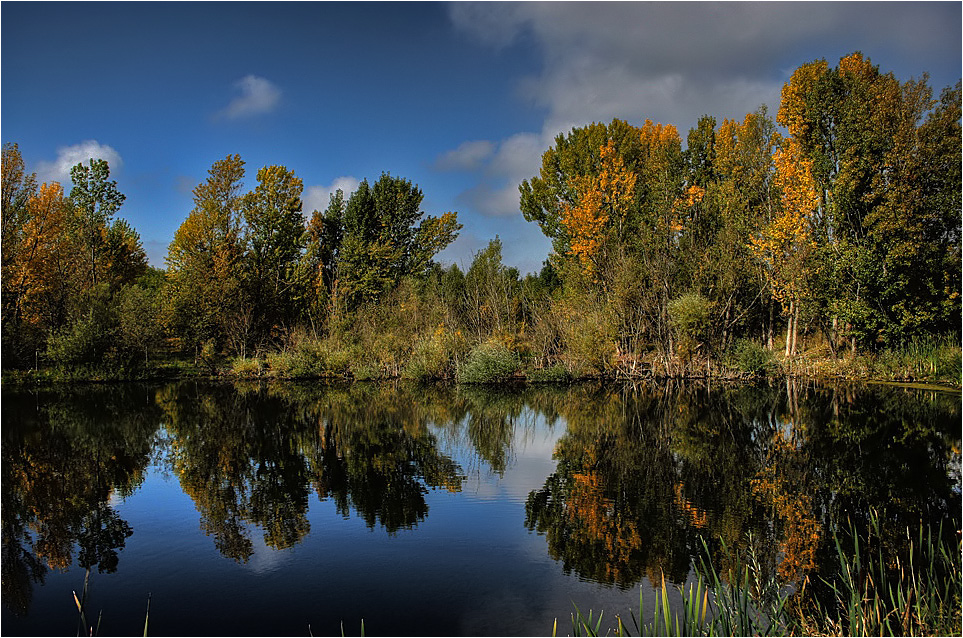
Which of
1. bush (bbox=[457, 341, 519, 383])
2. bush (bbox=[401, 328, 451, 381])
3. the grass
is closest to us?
the grass

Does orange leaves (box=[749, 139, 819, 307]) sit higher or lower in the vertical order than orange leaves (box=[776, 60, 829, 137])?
lower

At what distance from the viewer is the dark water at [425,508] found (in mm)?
5004

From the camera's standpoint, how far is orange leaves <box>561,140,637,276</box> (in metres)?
26.0

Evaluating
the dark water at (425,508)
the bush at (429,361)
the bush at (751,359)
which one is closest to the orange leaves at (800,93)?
the bush at (751,359)

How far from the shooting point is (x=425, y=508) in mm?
7465

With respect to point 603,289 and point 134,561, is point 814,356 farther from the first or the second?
point 134,561

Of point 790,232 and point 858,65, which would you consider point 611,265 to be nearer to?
point 790,232

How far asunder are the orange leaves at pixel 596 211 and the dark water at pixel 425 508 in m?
12.8

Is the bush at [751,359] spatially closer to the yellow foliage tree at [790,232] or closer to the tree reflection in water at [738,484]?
the yellow foliage tree at [790,232]

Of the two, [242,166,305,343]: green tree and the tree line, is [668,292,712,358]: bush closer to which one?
the tree line

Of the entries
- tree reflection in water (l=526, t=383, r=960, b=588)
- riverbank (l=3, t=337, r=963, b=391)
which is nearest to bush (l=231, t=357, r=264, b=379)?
riverbank (l=3, t=337, r=963, b=391)

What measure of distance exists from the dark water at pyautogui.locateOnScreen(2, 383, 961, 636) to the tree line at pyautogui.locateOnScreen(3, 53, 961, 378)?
6791mm

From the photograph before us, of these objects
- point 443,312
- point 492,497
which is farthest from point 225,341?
point 492,497

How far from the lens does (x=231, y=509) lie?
7.37 m
